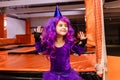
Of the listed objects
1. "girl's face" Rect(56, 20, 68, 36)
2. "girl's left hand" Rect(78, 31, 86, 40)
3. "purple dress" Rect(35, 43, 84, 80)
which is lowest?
"purple dress" Rect(35, 43, 84, 80)

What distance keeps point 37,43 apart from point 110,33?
12096mm

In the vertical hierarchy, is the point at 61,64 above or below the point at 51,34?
below

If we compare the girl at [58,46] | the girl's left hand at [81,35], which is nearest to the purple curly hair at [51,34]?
the girl at [58,46]

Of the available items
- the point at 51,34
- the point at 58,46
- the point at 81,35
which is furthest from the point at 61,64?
the point at 81,35

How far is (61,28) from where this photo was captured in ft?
5.13

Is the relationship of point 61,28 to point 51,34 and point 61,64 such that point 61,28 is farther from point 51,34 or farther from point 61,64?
point 61,64

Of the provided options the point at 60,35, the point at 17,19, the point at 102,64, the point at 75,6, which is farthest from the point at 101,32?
the point at 17,19

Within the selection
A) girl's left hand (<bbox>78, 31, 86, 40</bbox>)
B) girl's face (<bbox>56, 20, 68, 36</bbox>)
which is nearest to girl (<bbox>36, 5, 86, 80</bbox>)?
girl's face (<bbox>56, 20, 68, 36</bbox>)

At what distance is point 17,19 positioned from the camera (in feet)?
34.0

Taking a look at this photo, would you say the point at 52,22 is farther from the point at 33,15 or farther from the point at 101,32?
the point at 33,15

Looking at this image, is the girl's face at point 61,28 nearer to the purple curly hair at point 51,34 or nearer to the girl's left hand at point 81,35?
the purple curly hair at point 51,34

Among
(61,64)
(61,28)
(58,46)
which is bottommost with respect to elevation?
(61,64)

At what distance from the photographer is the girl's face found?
1559 mm

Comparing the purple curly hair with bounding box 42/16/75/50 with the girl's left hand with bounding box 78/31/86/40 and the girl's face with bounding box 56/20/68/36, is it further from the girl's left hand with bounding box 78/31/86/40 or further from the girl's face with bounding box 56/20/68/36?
the girl's left hand with bounding box 78/31/86/40
